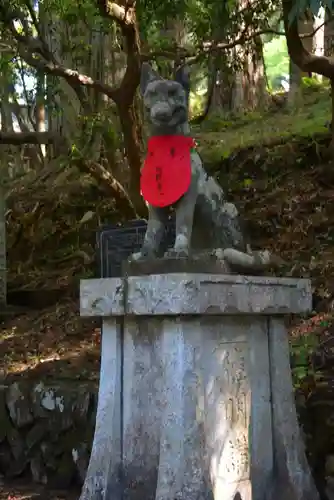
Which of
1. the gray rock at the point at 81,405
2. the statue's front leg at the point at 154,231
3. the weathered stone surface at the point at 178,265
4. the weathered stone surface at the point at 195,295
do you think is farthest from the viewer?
the gray rock at the point at 81,405

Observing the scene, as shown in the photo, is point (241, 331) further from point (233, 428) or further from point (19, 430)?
point (19, 430)

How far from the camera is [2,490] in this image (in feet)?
20.5

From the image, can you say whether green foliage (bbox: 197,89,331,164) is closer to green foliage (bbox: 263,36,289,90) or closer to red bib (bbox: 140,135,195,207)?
red bib (bbox: 140,135,195,207)

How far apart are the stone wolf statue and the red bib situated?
20 millimetres

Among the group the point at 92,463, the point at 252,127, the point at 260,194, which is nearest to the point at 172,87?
the point at 92,463

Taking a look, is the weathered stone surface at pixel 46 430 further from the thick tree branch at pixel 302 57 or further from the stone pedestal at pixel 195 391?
the thick tree branch at pixel 302 57

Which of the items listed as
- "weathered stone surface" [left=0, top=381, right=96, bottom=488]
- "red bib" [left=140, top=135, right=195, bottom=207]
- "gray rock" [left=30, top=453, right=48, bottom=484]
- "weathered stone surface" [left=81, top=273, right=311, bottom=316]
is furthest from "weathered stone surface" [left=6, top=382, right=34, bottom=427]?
"red bib" [left=140, top=135, right=195, bottom=207]

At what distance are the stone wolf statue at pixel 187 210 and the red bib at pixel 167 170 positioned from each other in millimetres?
20

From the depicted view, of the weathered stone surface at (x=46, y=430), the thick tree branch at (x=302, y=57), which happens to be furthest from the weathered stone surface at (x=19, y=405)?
the thick tree branch at (x=302, y=57)

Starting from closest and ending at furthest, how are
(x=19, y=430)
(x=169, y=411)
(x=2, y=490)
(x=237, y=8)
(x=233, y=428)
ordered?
(x=169, y=411) < (x=233, y=428) < (x=2, y=490) < (x=19, y=430) < (x=237, y=8)

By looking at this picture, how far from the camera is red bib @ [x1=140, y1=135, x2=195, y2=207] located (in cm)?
439

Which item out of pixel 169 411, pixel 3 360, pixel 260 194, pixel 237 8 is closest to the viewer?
pixel 169 411

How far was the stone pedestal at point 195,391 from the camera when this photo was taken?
4.05 meters

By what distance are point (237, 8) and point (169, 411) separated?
20.6 feet
